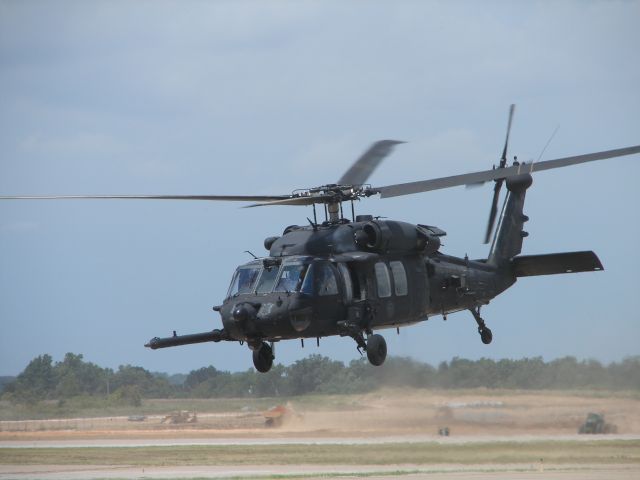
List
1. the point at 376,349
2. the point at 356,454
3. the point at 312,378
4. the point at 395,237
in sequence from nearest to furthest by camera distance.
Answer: the point at 376,349 < the point at 395,237 < the point at 356,454 < the point at 312,378

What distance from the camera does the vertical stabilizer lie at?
29109mm

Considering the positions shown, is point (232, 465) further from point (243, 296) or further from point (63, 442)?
point (243, 296)

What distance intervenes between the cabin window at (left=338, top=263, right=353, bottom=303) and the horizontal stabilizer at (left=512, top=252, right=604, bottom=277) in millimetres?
5863

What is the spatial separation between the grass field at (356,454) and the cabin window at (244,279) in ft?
60.4

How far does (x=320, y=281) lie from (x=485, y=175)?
172 inches

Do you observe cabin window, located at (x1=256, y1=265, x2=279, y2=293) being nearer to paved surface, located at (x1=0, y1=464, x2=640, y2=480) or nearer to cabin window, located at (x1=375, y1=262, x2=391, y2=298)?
cabin window, located at (x1=375, y1=262, x2=391, y2=298)

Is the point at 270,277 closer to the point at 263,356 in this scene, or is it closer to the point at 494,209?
the point at 263,356

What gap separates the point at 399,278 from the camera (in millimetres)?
25125

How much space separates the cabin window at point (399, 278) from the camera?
985 inches

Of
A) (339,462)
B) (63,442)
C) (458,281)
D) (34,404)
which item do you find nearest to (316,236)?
(458,281)

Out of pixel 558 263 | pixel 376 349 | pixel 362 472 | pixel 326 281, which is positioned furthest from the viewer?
pixel 362 472

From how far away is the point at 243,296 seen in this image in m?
23.8

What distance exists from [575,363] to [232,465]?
1307cm

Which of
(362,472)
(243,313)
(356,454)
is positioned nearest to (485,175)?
(243,313)
